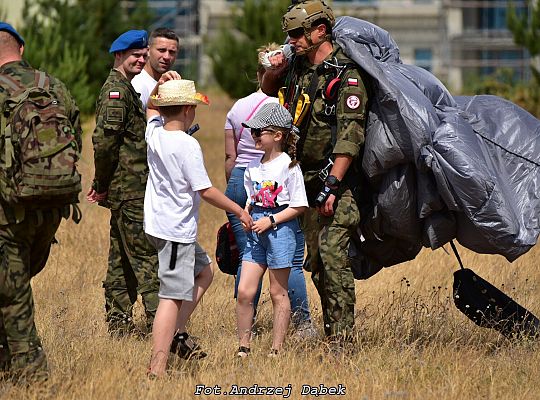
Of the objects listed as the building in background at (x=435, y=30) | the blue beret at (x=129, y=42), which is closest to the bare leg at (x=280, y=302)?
the blue beret at (x=129, y=42)

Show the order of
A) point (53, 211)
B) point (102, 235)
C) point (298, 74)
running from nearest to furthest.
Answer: point (53, 211) < point (298, 74) < point (102, 235)

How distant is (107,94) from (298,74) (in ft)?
4.07

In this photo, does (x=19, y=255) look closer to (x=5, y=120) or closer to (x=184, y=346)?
(x=5, y=120)

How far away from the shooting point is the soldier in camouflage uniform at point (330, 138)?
21.1ft

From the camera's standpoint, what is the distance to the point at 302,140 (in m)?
6.69

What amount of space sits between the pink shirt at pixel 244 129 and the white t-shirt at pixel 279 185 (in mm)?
1179

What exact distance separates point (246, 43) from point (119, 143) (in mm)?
30442

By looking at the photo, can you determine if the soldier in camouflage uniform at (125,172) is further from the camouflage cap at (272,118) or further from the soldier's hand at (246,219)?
the soldier's hand at (246,219)

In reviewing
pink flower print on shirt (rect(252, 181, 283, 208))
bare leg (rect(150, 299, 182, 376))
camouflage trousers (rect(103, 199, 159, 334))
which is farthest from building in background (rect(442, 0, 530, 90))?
bare leg (rect(150, 299, 182, 376))

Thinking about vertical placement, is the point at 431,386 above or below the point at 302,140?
below

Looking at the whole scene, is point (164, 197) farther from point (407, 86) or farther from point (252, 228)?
point (407, 86)

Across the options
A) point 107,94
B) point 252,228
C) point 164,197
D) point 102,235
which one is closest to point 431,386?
point 252,228

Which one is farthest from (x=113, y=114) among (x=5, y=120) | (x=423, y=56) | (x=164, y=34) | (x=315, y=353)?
(x=423, y=56)

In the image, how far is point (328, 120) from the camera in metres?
6.62
